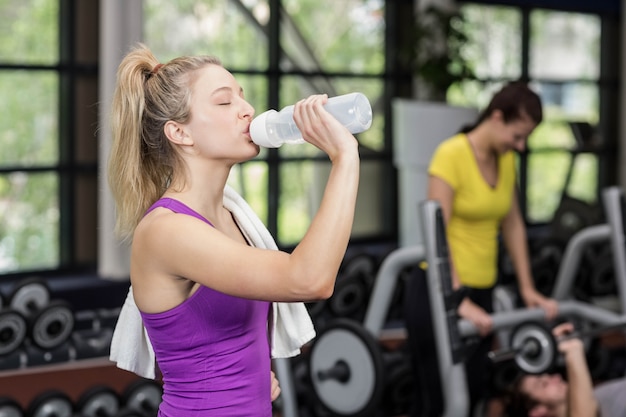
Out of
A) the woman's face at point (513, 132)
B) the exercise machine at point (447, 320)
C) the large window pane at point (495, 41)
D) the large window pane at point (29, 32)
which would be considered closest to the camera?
the exercise machine at point (447, 320)

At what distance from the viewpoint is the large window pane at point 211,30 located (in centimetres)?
384

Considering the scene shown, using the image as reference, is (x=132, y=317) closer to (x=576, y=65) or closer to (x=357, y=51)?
(x=357, y=51)

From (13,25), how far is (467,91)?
2.48 m

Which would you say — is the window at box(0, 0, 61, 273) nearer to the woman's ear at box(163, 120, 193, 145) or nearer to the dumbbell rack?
the dumbbell rack

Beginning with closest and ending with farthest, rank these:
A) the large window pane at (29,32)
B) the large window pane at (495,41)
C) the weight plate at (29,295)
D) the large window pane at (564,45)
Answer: the weight plate at (29,295) → the large window pane at (29,32) → the large window pane at (495,41) → the large window pane at (564,45)

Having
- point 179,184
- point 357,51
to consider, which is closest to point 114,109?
point 179,184

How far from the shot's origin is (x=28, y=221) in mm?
3602

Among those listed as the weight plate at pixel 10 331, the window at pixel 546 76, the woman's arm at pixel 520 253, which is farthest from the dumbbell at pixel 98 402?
the window at pixel 546 76

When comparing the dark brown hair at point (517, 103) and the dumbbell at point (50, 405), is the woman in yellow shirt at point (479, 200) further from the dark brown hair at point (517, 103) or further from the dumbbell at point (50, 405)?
the dumbbell at point (50, 405)

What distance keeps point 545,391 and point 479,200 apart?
1.40 feet

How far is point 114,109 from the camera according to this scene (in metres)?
1.02

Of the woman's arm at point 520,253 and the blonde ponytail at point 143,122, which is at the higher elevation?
the blonde ponytail at point 143,122

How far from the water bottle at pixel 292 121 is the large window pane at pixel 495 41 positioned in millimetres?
4122

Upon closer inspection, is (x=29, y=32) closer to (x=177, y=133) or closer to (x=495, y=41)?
(x=495, y=41)
